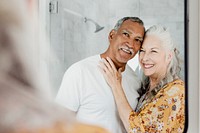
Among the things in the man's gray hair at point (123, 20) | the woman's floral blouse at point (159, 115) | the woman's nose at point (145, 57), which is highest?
the man's gray hair at point (123, 20)

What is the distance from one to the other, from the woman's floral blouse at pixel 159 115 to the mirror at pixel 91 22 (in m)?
0.13

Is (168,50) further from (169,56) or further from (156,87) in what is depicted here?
(156,87)

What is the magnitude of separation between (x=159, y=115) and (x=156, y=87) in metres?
0.11

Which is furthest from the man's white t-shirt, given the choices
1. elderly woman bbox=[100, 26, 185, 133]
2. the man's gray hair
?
the man's gray hair

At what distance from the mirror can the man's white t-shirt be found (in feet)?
0.10

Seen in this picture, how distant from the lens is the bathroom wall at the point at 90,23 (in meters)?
1.34

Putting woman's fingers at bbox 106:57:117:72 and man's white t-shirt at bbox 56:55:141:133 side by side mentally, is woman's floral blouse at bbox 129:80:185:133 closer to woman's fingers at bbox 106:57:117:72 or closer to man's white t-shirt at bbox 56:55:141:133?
man's white t-shirt at bbox 56:55:141:133

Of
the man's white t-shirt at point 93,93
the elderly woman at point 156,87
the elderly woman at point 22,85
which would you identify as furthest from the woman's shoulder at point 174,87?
the elderly woman at point 22,85

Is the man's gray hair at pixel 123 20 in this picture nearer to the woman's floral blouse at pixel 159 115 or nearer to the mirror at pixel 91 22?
the mirror at pixel 91 22

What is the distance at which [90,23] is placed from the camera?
1357 millimetres

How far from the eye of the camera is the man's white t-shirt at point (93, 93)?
134 centimetres

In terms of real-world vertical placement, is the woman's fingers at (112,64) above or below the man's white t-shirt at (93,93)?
above

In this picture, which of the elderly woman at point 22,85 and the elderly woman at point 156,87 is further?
the elderly woman at point 156,87

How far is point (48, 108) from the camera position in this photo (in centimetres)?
131
